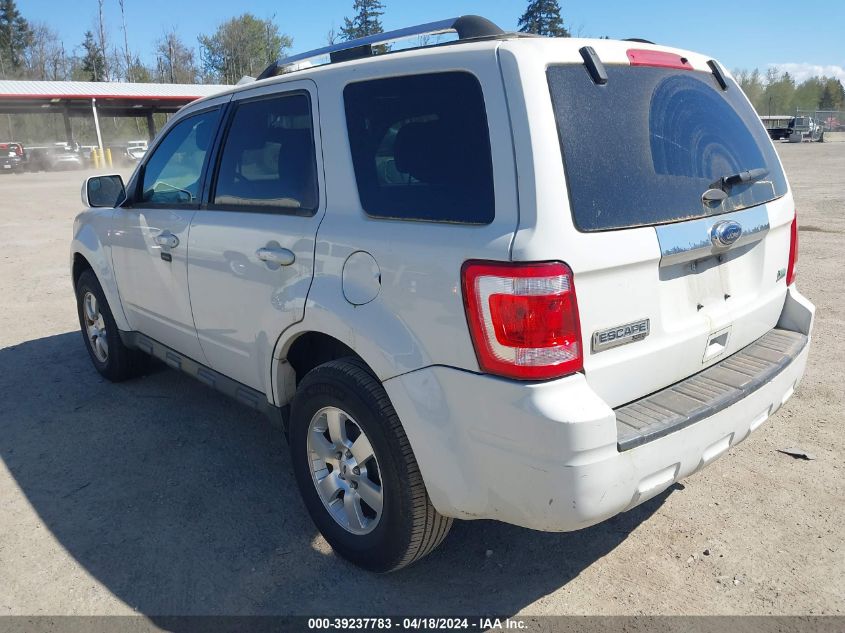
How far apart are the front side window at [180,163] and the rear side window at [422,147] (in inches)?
52.0

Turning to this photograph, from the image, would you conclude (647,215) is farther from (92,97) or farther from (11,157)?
(92,97)

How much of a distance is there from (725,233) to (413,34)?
1512mm

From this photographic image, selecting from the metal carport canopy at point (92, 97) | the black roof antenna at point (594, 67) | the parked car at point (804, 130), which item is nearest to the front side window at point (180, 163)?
the black roof antenna at point (594, 67)

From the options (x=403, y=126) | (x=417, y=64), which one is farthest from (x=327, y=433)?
(x=417, y=64)

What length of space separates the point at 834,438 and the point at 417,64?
317 centimetres

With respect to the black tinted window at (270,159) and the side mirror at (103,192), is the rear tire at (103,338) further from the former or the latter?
the black tinted window at (270,159)

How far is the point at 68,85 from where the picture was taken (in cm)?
4159

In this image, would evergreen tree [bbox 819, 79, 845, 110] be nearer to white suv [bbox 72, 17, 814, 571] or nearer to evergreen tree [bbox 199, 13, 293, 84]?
evergreen tree [bbox 199, 13, 293, 84]

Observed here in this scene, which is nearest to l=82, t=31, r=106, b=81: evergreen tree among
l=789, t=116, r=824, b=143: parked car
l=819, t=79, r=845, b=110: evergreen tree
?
l=789, t=116, r=824, b=143: parked car

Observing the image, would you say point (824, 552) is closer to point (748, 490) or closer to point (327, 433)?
point (748, 490)

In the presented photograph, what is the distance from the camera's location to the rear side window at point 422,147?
7.43 feet

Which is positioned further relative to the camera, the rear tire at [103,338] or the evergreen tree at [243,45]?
the evergreen tree at [243,45]

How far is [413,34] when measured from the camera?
2.85m

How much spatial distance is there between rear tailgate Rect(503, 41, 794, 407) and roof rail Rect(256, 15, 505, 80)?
19.2 inches
